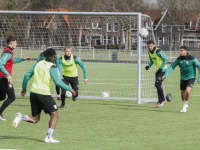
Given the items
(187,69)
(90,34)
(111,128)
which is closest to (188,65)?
(187,69)

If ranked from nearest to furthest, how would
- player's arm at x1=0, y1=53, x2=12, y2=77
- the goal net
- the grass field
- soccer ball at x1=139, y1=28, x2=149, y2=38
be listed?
the grass field, player's arm at x1=0, y1=53, x2=12, y2=77, soccer ball at x1=139, y1=28, x2=149, y2=38, the goal net

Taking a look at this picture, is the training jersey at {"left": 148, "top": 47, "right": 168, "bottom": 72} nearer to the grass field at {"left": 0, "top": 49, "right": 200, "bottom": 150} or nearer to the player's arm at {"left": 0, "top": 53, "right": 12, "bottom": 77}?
the grass field at {"left": 0, "top": 49, "right": 200, "bottom": 150}

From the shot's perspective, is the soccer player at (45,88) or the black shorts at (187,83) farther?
the black shorts at (187,83)

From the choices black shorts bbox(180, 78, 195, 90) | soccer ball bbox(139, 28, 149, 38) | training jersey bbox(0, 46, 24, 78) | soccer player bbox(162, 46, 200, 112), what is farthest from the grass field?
→ soccer ball bbox(139, 28, 149, 38)

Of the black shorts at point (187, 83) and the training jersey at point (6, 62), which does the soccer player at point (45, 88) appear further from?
the black shorts at point (187, 83)

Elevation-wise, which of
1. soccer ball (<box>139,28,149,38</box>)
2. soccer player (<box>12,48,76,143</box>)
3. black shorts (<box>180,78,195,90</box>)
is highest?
soccer ball (<box>139,28,149,38</box>)

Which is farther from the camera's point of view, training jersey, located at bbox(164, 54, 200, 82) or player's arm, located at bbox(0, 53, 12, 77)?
training jersey, located at bbox(164, 54, 200, 82)

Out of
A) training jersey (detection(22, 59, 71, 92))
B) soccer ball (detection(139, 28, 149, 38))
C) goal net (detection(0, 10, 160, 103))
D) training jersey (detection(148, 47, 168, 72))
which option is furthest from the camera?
goal net (detection(0, 10, 160, 103))

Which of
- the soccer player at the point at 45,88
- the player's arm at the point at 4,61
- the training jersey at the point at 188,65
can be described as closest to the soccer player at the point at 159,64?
the training jersey at the point at 188,65

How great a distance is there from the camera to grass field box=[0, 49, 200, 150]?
7496 mm

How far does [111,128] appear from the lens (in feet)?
30.2

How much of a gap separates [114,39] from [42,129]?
12.9m

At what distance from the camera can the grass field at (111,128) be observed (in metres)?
7.50

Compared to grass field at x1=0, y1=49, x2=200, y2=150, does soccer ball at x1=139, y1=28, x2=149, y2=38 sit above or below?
above
